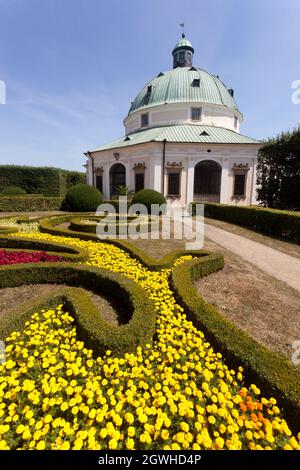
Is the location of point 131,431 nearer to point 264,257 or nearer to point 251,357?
point 251,357

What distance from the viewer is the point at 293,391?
2502mm

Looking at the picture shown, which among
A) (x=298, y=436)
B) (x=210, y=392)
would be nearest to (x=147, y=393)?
(x=210, y=392)

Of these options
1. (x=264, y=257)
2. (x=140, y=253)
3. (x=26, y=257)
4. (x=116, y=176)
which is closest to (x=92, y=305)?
(x=140, y=253)

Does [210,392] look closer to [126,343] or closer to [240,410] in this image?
[240,410]

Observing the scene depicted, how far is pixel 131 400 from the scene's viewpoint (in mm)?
2492

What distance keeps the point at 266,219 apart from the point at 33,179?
25.3 meters

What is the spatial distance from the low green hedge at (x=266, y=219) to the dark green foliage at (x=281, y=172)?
3.80m

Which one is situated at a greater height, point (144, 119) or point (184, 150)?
point (144, 119)

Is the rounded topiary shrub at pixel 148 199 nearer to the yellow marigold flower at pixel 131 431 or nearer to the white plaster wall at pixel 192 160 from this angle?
the white plaster wall at pixel 192 160

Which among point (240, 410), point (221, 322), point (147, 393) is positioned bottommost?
point (240, 410)

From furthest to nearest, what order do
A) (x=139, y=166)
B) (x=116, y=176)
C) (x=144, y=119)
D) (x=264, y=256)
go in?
(x=144, y=119) < (x=116, y=176) < (x=139, y=166) < (x=264, y=256)

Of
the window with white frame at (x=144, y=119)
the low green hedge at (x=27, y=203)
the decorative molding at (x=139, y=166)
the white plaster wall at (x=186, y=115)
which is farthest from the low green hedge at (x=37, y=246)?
the window with white frame at (x=144, y=119)

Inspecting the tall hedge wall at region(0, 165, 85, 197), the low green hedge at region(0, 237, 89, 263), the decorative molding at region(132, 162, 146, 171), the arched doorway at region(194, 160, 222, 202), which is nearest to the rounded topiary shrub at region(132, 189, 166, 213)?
the decorative molding at region(132, 162, 146, 171)

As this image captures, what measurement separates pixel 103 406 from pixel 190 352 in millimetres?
1446
